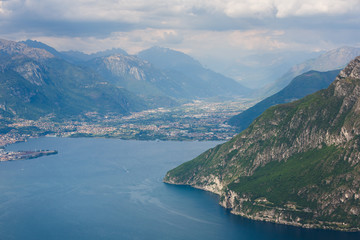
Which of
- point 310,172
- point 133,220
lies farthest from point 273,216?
point 133,220

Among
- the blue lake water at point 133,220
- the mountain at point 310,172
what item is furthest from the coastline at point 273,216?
the blue lake water at point 133,220

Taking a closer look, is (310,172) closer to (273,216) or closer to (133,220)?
(273,216)

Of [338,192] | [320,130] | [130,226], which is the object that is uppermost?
[320,130]

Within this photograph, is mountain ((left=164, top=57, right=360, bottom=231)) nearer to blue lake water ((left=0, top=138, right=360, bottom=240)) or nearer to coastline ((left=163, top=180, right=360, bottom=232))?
coastline ((left=163, top=180, right=360, bottom=232))

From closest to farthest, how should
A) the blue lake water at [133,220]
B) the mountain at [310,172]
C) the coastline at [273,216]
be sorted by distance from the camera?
the coastline at [273,216]
the blue lake water at [133,220]
the mountain at [310,172]

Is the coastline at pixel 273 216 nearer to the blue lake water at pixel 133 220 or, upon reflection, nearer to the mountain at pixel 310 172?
the mountain at pixel 310 172

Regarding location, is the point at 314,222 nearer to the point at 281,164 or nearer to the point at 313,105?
the point at 281,164

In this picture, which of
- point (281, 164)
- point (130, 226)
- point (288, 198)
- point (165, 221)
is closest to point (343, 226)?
point (288, 198)

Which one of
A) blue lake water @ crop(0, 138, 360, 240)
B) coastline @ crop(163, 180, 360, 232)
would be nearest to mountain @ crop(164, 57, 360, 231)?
coastline @ crop(163, 180, 360, 232)
